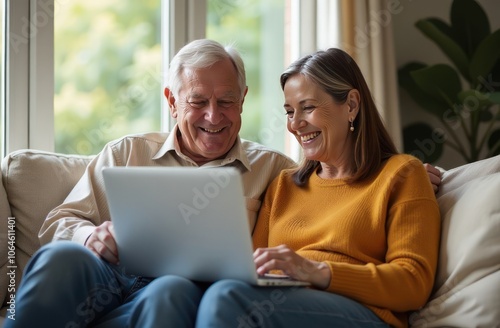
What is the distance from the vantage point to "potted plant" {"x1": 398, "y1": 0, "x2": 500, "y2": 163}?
3473mm

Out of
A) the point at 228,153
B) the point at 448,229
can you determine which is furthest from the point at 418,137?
the point at 448,229

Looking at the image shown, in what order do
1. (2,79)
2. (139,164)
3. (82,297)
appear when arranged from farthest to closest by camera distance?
(2,79), (139,164), (82,297)

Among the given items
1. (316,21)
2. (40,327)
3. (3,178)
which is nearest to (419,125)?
(316,21)

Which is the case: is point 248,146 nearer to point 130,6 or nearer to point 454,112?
point 130,6

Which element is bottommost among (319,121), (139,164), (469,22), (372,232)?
(372,232)

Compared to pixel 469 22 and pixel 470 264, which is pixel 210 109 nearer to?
pixel 470 264

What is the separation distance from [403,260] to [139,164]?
863mm

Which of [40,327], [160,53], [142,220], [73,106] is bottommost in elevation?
[40,327]

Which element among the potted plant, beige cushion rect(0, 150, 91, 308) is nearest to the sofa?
beige cushion rect(0, 150, 91, 308)

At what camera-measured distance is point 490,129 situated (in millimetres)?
3660

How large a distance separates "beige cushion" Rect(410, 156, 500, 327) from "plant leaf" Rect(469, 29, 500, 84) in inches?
73.5

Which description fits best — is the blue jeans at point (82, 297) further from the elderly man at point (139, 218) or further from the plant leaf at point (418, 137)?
the plant leaf at point (418, 137)

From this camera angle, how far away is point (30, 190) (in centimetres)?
215

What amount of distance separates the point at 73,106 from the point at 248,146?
88 centimetres
